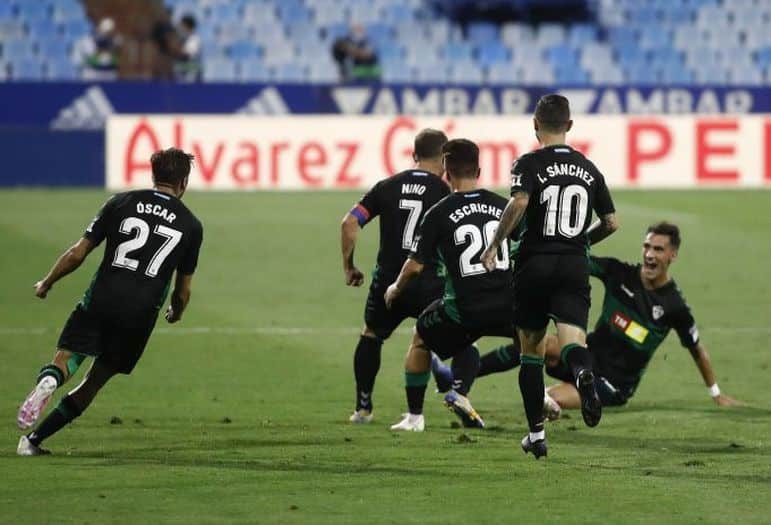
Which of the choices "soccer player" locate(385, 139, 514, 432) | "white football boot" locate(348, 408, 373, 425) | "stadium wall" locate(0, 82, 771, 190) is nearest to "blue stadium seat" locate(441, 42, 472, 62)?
"stadium wall" locate(0, 82, 771, 190)

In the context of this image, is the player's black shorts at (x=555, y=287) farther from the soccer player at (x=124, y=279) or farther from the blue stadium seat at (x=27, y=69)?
the blue stadium seat at (x=27, y=69)

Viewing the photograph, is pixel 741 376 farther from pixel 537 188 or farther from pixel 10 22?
pixel 10 22

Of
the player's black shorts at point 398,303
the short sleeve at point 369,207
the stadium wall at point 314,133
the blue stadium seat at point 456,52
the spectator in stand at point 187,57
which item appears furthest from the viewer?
the blue stadium seat at point 456,52

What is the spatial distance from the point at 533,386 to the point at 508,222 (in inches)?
34.7

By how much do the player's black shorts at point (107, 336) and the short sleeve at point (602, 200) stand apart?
2315mm

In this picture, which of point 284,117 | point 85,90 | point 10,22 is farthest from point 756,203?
point 10,22

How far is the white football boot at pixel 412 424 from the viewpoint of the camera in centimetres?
962

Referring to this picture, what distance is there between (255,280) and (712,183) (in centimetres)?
1355

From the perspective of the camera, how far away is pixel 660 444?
914 cm

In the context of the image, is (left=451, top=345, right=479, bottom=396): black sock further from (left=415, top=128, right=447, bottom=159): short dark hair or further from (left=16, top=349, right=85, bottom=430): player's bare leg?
(left=16, top=349, right=85, bottom=430): player's bare leg

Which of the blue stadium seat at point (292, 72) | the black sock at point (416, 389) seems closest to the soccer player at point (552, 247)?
the black sock at point (416, 389)

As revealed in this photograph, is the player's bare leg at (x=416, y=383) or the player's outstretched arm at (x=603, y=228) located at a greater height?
the player's outstretched arm at (x=603, y=228)

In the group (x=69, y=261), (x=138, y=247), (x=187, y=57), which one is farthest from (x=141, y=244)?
(x=187, y=57)

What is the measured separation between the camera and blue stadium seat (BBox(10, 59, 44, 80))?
3253 centimetres
